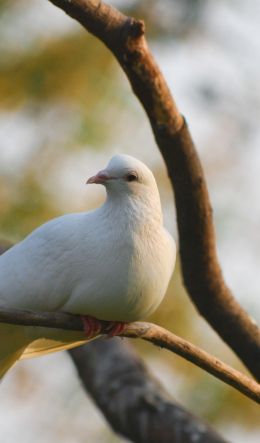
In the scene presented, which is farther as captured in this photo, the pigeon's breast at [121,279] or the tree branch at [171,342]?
the pigeon's breast at [121,279]

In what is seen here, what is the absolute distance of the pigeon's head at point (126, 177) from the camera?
12.9 ft

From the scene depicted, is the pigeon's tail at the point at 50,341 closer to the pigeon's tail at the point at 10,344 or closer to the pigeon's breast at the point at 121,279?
the pigeon's tail at the point at 10,344

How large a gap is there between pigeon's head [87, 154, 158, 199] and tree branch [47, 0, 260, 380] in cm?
27

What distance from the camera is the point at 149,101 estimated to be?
13.5ft

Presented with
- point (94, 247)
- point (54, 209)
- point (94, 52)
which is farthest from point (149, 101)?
point (94, 52)

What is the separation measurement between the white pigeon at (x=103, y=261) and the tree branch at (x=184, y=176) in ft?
0.93

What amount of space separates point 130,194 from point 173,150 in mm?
346

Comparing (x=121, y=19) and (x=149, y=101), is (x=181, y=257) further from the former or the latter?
(x=121, y=19)

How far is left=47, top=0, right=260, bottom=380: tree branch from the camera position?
3.80 meters

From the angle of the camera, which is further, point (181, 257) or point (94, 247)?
point (181, 257)

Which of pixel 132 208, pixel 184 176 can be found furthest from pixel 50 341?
pixel 184 176

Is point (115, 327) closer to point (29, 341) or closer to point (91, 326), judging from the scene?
point (91, 326)

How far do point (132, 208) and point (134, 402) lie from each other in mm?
1672

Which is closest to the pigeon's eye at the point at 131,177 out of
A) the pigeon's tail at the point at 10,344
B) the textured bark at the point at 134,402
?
the pigeon's tail at the point at 10,344
